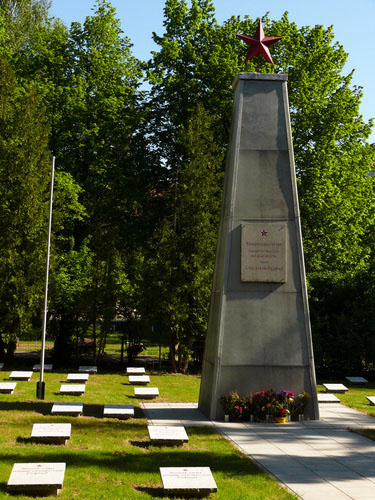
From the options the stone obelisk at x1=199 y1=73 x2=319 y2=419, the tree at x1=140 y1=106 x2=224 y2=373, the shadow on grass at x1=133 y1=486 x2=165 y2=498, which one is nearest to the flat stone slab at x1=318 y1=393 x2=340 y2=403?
the stone obelisk at x1=199 y1=73 x2=319 y2=419

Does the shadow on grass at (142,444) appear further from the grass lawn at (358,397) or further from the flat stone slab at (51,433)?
the grass lawn at (358,397)

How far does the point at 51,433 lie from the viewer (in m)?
11.8

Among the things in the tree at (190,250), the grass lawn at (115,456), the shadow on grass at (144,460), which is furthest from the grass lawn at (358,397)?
the shadow on grass at (144,460)

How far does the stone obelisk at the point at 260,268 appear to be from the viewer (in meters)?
15.5

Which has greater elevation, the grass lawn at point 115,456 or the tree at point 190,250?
the tree at point 190,250

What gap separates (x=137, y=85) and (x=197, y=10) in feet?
15.6

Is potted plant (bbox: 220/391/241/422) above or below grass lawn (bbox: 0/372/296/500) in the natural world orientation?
above

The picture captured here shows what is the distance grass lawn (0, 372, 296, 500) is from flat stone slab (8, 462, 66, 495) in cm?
17

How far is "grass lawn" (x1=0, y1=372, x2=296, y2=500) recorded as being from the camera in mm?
8961

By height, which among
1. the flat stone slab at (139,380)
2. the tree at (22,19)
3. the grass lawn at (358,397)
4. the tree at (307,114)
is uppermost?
the tree at (22,19)

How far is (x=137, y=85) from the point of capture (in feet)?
103

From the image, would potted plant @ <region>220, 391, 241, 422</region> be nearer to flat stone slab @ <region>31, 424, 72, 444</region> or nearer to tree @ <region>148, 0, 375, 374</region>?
flat stone slab @ <region>31, 424, 72, 444</region>

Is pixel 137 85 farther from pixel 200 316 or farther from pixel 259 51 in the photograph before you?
pixel 259 51

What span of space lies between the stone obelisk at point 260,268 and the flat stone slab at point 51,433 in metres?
4.62
